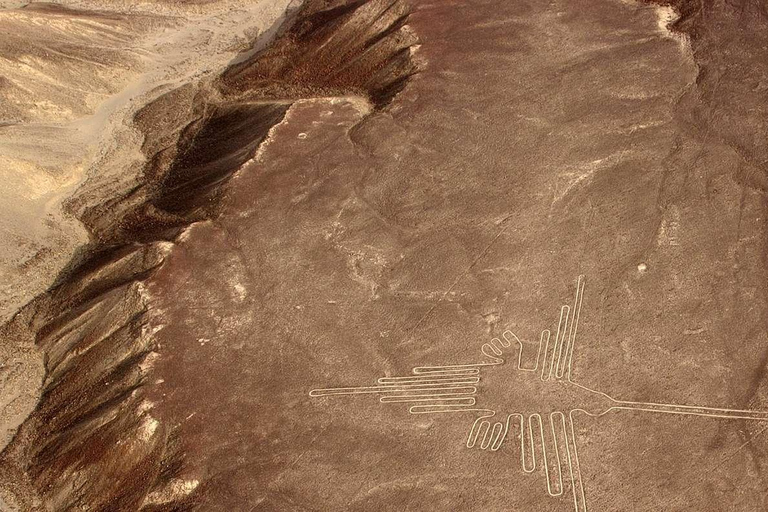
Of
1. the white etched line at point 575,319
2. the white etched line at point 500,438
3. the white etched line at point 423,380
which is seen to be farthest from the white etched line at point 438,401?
the white etched line at point 575,319

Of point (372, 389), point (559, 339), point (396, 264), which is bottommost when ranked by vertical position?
point (559, 339)

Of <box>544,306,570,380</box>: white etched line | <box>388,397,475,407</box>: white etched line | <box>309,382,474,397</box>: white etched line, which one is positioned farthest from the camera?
<box>544,306,570,380</box>: white etched line

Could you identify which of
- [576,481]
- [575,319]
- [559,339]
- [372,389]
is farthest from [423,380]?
[575,319]

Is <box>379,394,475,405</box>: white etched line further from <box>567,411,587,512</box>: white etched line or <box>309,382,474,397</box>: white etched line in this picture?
<box>567,411,587,512</box>: white etched line

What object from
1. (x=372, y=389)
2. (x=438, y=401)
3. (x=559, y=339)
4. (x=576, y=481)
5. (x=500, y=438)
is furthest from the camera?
(x=559, y=339)

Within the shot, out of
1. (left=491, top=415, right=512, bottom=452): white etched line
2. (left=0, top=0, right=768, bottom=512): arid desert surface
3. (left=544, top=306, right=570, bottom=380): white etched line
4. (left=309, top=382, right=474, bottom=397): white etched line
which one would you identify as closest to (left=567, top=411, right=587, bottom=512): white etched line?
(left=0, top=0, right=768, bottom=512): arid desert surface

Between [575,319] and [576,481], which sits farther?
[575,319]

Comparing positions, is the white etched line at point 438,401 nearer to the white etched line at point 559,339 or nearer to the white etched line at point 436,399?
the white etched line at point 436,399

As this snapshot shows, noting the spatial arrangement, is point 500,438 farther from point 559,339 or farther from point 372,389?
point 372,389

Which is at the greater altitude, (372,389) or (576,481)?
(372,389)
